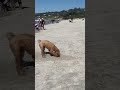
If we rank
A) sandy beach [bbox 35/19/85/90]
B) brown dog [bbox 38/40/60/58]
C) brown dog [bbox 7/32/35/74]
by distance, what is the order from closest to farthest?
sandy beach [bbox 35/19/85/90], brown dog [bbox 7/32/35/74], brown dog [bbox 38/40/60/58]

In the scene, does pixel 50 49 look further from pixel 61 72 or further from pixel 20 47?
pixel 20 47

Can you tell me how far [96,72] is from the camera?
26.6 ft

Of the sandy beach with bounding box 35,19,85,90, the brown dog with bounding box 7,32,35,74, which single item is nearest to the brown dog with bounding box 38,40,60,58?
the sandy beach with bounding box 35,19,85,90

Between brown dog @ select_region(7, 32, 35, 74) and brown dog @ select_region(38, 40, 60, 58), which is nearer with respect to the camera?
brown dog @ select_region(7, 32, 35, 74)

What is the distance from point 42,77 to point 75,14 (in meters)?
85.4

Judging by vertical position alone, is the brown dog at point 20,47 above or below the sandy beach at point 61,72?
above

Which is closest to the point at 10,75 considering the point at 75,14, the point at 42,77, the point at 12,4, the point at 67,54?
the point at 42,77

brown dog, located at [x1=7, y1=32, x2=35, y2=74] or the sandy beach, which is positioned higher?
brown dog, located at [x1=7, y1=32, x2=35, y2=74]

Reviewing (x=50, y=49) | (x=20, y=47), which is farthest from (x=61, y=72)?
(x=50, y=49)

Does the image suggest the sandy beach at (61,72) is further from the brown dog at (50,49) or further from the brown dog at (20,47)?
the brown dog at (20,47)

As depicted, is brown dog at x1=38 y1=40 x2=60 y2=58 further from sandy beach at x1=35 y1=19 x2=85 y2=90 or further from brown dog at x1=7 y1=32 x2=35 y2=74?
brown dog at x1=7 y1=32 x2=35 y2=74

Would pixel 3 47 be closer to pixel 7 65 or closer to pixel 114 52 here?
pixel 7 65

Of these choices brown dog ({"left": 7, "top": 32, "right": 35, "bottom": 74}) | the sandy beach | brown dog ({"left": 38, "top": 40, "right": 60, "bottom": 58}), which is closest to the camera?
the sandy beach

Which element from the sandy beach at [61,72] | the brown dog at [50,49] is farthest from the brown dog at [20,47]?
the brown dog at [50,49]
